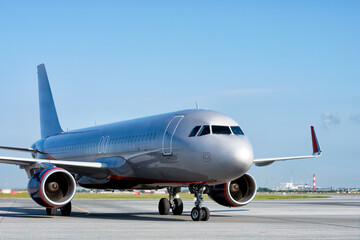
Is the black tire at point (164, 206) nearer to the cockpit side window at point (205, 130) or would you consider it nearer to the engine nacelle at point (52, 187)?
the engine nacelle at point (52, 187)

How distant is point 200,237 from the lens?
1220 centimetres

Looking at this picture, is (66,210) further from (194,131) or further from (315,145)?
(315,145)

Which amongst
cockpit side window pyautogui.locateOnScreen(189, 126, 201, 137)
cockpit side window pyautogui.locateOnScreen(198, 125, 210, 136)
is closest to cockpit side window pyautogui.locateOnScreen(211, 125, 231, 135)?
cockpit side window pyautogui.locateOnScreen(198, 125, 210, 136)

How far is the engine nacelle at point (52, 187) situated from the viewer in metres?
19.3

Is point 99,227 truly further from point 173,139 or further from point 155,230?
point 173,139

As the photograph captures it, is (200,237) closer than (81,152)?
Yes

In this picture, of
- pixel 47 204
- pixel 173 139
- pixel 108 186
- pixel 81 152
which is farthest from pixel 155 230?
pixel 81 152

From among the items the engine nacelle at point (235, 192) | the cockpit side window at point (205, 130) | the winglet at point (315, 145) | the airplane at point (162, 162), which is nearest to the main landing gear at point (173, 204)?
the airplane at point (162, 162)

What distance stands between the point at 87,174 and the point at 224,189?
224 inches

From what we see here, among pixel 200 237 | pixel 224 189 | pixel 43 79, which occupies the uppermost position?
pixel 43 79

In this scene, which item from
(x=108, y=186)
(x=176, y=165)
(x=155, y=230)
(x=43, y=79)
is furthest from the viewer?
(x=43, y=79)

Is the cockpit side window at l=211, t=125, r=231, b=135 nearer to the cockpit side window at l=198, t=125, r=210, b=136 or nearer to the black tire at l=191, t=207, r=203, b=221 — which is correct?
the cockpit side window at l=198, t=125, r=210, b=136

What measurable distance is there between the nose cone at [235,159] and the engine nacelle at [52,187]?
5.99 m

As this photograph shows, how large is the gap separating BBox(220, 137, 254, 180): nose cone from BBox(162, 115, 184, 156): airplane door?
2.32 m
